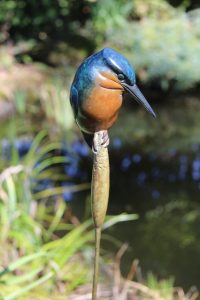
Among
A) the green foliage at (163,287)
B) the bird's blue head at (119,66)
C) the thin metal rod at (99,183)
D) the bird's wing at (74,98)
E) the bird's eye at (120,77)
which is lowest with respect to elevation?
the green foliage at (163,287)

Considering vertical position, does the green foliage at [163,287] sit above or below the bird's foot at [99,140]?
below

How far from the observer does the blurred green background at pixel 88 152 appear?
7.90ft

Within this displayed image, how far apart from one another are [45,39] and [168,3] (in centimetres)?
145

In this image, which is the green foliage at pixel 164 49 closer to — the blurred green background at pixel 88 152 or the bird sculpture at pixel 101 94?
the blurred green background at pixel 88 152

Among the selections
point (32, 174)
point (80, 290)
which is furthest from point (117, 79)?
point (32, 174)

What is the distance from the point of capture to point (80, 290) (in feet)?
7.52

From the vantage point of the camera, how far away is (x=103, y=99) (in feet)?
3.22

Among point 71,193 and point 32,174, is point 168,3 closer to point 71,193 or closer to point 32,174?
point 71,193

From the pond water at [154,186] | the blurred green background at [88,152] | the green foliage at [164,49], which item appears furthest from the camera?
the green foliage at [164,49]

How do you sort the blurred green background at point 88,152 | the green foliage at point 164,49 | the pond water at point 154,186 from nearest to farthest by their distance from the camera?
the blurred green background at point 88,152 < the pond water at point 154,186 < the green foliage at point 164,49

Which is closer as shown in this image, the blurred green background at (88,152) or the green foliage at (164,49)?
the blurred green background at (88,152)

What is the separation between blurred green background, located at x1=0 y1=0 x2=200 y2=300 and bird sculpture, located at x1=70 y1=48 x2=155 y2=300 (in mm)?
983

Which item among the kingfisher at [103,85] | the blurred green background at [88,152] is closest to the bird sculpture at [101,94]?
the kingfisher at [103,85]

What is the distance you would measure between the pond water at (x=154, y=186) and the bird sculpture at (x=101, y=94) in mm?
2026
